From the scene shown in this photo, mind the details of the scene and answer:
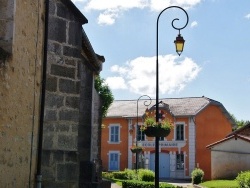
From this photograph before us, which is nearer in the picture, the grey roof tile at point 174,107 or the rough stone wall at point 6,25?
the rough stone wall at point 6,25

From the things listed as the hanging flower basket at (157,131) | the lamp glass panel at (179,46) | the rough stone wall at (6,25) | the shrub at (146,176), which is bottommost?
the shrub at (146,176)

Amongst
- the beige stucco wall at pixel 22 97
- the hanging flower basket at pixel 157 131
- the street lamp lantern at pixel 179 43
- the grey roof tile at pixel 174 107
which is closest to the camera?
the beige stucco wall at pixel 22 97

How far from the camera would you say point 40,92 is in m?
6.79

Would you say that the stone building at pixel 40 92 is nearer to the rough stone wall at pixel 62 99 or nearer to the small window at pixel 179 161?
the rough stone wall at pixel 62 99

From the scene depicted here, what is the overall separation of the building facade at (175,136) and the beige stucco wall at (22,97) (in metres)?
33.8

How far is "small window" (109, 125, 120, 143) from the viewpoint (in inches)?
1793

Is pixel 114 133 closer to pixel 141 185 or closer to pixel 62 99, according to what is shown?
pixel 141 185

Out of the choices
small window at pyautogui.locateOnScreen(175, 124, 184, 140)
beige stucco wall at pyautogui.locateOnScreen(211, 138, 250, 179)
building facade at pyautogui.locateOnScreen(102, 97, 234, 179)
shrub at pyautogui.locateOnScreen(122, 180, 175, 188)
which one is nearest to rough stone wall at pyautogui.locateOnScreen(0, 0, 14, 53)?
shrub at pyautogui.locateOnScreen(122, 180, 175, 188)

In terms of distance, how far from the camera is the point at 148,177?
93.2 feet

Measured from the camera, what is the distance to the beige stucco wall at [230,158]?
3281 cm

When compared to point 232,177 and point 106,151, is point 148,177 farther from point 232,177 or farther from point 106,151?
point 106,151

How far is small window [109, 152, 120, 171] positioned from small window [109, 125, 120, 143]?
131 centimetres

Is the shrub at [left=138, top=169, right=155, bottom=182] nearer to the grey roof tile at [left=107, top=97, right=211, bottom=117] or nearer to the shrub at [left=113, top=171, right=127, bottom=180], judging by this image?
the shrub at [left=113, top=171, right=127, bottom=180]

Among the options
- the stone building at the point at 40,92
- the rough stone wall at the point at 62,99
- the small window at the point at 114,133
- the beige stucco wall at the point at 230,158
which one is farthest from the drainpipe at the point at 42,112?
the small window at the point at 114,133
